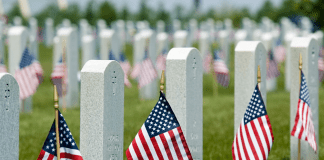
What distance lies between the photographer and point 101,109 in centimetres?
417

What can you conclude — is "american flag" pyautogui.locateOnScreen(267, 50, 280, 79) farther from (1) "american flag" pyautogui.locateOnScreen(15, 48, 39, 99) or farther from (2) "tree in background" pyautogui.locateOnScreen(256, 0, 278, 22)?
(2) "tree in background" pyautogui.locateOnScreen(256, 0, 278, 22)

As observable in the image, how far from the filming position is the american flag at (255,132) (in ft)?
16.1

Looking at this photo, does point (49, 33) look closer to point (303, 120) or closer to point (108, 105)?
point (303, 120)

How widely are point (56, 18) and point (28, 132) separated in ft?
83.6

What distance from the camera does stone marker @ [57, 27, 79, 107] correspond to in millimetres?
11500

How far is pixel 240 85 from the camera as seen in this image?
5625 mm

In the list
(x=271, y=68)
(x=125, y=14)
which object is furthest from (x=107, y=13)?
(x=271, y=68)

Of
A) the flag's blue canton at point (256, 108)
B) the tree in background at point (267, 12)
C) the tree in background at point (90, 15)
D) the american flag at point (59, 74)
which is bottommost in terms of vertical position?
the flag's blue canton at point (256, 108)

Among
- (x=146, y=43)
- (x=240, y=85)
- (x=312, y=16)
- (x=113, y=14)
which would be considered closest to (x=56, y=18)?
(x=113, y=14)

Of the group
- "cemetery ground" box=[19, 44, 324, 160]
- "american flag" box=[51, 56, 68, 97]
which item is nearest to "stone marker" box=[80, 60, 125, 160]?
"cemetery ground" box=[19, 44, 324, 160]

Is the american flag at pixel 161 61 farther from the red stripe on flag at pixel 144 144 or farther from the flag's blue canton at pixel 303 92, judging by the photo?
the red stripe on flag at pixel 144 144

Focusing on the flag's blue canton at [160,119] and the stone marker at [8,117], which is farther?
the flag's blue canton at [160,119]

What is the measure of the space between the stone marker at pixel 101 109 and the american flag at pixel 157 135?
20 centimetres

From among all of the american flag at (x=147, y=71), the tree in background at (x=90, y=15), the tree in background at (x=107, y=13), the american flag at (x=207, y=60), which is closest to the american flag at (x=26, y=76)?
the american flag at (x=147, y=71)
